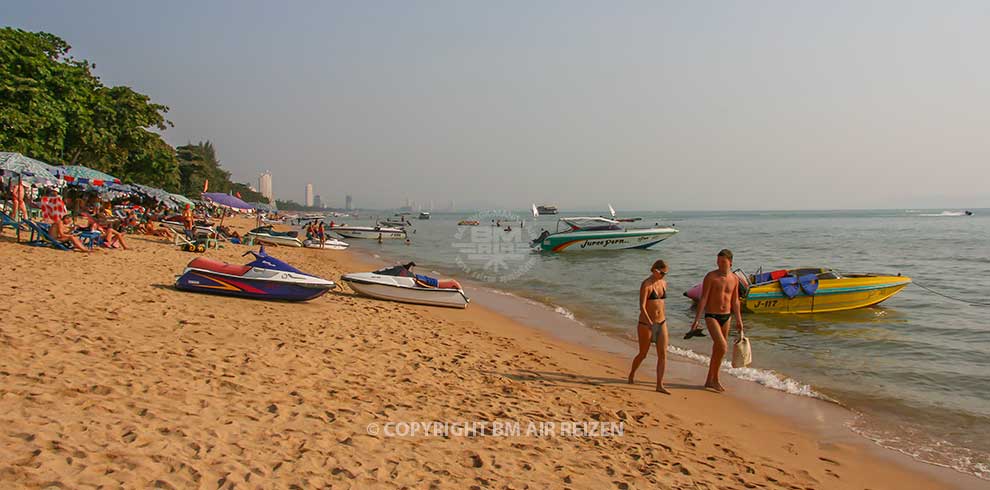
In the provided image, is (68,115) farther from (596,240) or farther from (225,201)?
(596,240)

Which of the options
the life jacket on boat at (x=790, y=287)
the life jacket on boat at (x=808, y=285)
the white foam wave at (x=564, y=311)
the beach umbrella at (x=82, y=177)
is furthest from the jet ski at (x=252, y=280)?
the life jacket on boat at (x=808, y=285)

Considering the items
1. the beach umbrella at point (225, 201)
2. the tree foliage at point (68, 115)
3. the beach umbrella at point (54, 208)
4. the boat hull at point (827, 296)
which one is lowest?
the boat hull at point (827, 296)

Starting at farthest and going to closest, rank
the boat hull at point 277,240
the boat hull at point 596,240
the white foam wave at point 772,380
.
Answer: the boat hull at point 596,240 < the boat hull at point 277,240 < the white foam wave at point 772,380

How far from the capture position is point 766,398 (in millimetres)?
7551

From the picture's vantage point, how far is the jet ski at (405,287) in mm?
12445

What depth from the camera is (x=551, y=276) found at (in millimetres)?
22250

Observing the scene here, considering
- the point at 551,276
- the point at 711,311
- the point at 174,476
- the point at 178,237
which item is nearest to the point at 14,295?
the point at 174,476

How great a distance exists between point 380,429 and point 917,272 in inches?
1054

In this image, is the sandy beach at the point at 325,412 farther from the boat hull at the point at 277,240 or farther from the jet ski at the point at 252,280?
the boat hull at the point at 277,240

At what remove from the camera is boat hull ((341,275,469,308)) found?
1244cm

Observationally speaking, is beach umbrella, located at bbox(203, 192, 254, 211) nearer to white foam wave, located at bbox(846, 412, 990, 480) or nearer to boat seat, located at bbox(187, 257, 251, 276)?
boat seat, located at bbox(187, 257, 251, 276)

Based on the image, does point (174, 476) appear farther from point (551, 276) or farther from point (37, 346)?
point (551, 276)

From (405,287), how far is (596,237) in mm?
21885

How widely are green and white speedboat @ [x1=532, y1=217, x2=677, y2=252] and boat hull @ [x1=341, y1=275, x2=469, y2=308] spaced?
797 inches
